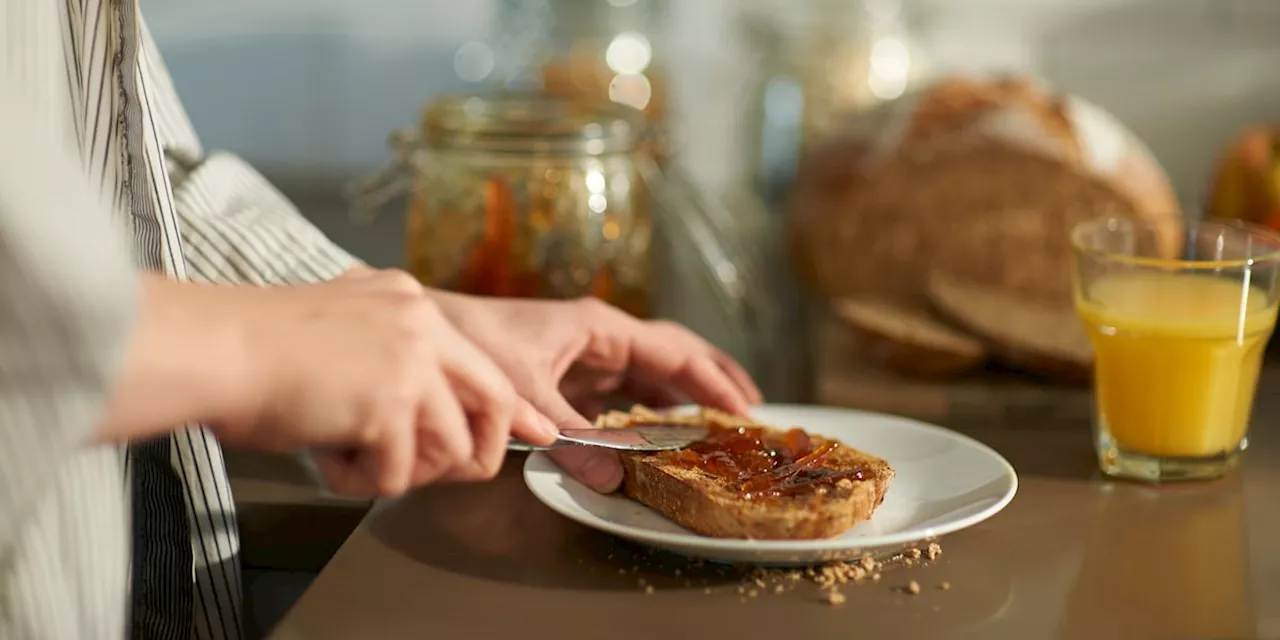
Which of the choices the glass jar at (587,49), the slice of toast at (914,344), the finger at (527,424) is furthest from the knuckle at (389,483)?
the glass jar at (587,49)

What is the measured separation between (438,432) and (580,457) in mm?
201

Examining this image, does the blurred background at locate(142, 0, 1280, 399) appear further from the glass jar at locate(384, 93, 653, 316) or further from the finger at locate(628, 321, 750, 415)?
the finger at locate(628, 321, 750, 415)

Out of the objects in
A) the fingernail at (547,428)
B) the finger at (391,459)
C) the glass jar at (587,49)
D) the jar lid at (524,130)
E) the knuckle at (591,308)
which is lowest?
the fingernail at (547,428)

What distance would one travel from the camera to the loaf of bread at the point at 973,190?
1.44m

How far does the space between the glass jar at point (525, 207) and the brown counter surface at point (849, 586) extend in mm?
309

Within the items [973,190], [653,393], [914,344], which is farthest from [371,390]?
[973,190]

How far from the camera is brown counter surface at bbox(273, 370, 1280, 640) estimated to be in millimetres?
726

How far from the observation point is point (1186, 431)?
96 cm

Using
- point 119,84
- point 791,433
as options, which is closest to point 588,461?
point 791,433

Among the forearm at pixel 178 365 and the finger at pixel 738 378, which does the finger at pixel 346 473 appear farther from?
the finger at pixel 738 378

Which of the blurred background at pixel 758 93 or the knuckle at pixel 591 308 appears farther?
the blurred background at pixel 758 93

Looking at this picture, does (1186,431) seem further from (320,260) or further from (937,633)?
(320,260)

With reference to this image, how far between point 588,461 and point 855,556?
18cm

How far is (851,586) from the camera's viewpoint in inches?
30.4
